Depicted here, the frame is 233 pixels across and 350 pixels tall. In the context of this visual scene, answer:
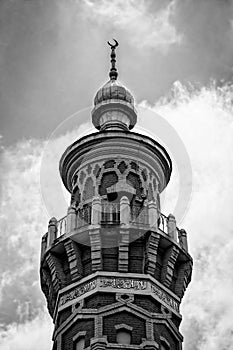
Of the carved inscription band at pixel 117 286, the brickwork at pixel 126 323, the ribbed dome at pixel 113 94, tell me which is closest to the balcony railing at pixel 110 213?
the carved inscription band at pixel 117 286

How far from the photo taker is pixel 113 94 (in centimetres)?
3762

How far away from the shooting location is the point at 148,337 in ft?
93.2

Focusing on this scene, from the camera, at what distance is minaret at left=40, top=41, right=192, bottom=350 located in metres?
28.9

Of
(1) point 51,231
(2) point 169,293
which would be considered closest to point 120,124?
(1) point 51,231

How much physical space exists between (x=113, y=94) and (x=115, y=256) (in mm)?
9967

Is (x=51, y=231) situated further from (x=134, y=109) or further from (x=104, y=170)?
(x=134, y=109)

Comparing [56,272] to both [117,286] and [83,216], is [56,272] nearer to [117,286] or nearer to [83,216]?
[83,216]

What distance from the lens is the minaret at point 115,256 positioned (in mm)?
28906

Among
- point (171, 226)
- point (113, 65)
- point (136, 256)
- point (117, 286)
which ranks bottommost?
point (117, 286)

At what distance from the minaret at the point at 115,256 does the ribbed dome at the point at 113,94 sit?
10.6ft

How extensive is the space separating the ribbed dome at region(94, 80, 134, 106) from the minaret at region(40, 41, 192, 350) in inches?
128

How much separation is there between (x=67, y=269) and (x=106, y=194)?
12.6 ft

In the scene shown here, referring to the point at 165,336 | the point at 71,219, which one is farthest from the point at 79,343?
the point at 71,219

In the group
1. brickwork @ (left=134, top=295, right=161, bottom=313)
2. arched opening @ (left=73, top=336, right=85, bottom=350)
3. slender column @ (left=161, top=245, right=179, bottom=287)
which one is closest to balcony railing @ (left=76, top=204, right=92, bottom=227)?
slender column @ (left=161, top=245, right=179, bottom=287)
